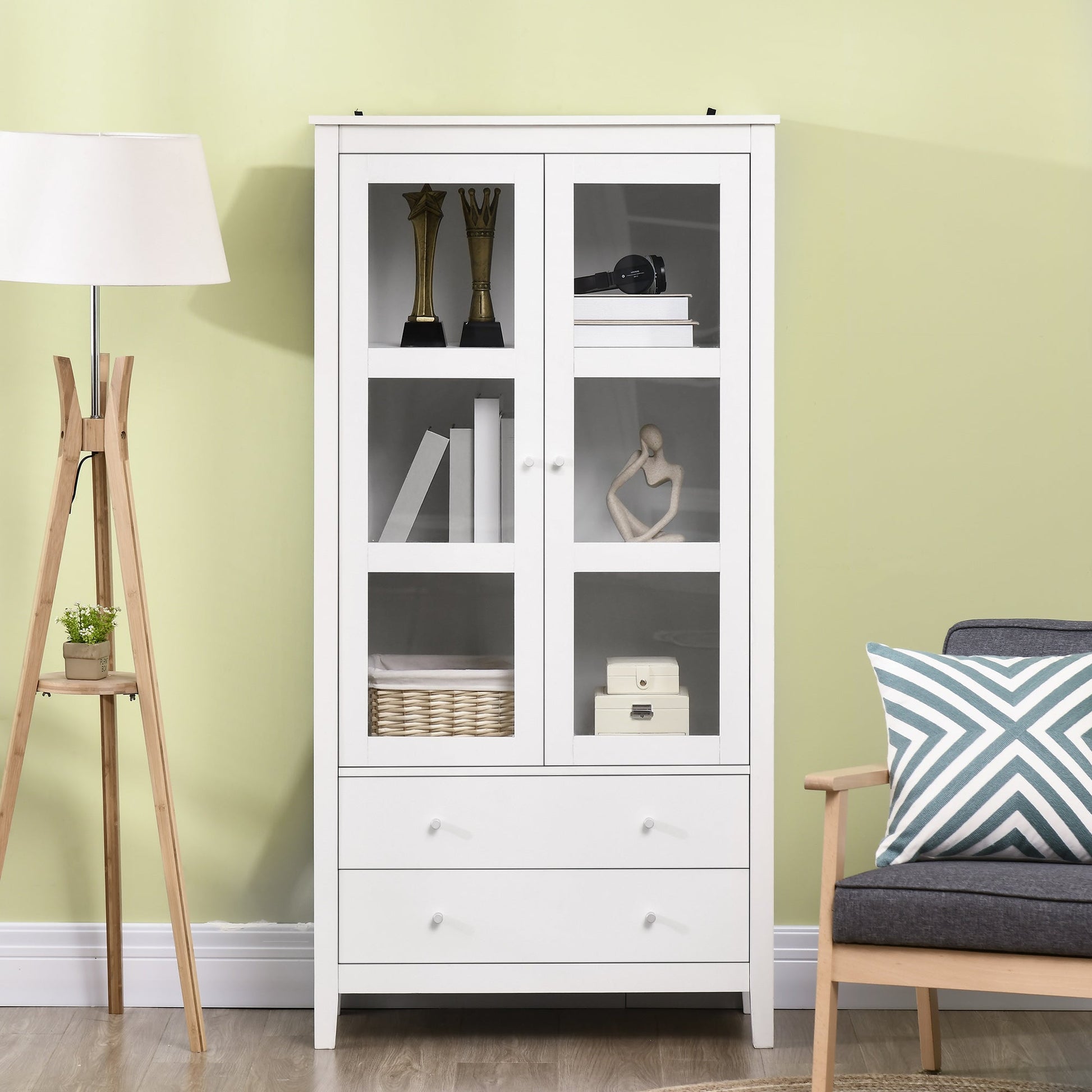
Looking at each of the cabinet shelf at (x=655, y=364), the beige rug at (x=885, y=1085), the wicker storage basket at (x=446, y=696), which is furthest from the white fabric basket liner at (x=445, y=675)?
the beige rug at (x=885, y=1085)

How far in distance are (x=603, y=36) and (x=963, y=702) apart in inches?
59.9

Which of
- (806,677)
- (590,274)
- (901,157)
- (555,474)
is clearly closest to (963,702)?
(806,677)

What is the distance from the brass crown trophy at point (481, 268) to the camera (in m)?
2.24

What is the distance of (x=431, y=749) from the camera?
7.42ft

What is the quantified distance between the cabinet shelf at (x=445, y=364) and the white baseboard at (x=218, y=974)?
120 cm

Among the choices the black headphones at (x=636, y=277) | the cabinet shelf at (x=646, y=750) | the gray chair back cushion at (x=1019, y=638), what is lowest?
the cabinet shelf at (x=646, y=750)

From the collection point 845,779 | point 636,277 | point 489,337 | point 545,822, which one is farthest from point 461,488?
point 845,779

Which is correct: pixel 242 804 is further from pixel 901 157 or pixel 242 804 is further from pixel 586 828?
pixel 901 157

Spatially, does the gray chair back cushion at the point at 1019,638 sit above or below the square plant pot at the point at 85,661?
above

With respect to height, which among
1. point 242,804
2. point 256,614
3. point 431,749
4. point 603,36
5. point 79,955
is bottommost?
point 79,955

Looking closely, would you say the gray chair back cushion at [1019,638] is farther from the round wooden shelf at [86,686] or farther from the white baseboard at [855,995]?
the round wooden shelf at [86,686]

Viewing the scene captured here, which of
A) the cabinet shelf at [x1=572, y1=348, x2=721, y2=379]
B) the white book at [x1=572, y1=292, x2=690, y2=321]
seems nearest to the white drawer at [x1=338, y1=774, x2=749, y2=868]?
the cabinet shelf at [x1=572, y1=348, x2=721, y2=379]

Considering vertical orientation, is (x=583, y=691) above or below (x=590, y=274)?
below

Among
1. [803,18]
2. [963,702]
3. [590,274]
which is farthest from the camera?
[803,18]
